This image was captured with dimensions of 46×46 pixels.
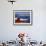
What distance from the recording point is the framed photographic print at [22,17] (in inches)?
221

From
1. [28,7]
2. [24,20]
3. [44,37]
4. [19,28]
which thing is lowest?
[44,37]

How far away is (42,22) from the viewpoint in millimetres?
5629

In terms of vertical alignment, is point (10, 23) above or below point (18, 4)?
below

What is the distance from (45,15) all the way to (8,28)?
5.54ft

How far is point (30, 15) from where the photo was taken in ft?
18.5

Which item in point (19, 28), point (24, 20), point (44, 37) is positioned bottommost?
point (44, 37)

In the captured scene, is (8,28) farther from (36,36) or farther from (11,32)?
(36,36)

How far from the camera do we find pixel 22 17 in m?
5.64

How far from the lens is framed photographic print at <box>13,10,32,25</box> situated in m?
5.62

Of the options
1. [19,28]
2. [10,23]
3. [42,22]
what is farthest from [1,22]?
[42,22]

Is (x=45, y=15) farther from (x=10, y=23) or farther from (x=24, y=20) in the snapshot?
(x=10, y=23)

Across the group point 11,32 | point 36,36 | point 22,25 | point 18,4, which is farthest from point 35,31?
point 18,4

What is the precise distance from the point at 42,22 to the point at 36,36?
66cm

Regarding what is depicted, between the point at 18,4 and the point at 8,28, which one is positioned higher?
the point at 18,4
